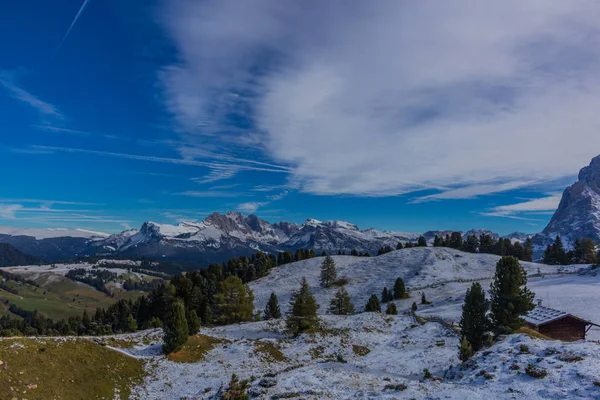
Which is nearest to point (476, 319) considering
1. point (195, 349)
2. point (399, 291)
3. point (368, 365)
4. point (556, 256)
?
point (368, 365)

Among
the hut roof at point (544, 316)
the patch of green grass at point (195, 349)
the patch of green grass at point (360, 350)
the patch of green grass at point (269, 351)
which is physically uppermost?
the hut roof at point (544, 316)

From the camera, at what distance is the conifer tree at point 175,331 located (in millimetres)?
41156

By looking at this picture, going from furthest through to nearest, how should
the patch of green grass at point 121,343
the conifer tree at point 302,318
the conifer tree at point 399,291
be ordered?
1. the conifer tree at point 399,291
2. the conifer tree at point 302,318
3. the patch of green grass at point 121,343

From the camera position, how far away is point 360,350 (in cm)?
4844

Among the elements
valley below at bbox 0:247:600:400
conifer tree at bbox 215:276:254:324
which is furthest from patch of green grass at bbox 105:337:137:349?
conifer tree at bbox 215:276:254:324

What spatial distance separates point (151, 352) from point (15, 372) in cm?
1690

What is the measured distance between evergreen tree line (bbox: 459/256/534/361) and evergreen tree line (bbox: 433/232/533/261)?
124 metres

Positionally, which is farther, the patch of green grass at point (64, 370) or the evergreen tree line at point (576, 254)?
the evergreen tree line at point (576, 254)

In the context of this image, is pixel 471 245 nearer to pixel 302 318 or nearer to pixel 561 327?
pixel 561 327

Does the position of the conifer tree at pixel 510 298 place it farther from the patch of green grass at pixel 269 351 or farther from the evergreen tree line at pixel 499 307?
the patch of green grass at pixel 269 351

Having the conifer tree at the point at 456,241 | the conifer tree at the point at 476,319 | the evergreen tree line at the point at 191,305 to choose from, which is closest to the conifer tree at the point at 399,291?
the evergreen tree line at the point at 191,305

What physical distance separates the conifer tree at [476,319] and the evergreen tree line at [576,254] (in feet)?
414

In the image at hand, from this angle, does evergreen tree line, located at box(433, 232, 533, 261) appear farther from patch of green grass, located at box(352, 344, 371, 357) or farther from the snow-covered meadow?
patch of green grass, located at box(352, 344, 371, 357)

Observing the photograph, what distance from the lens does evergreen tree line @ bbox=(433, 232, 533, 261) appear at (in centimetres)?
14588
